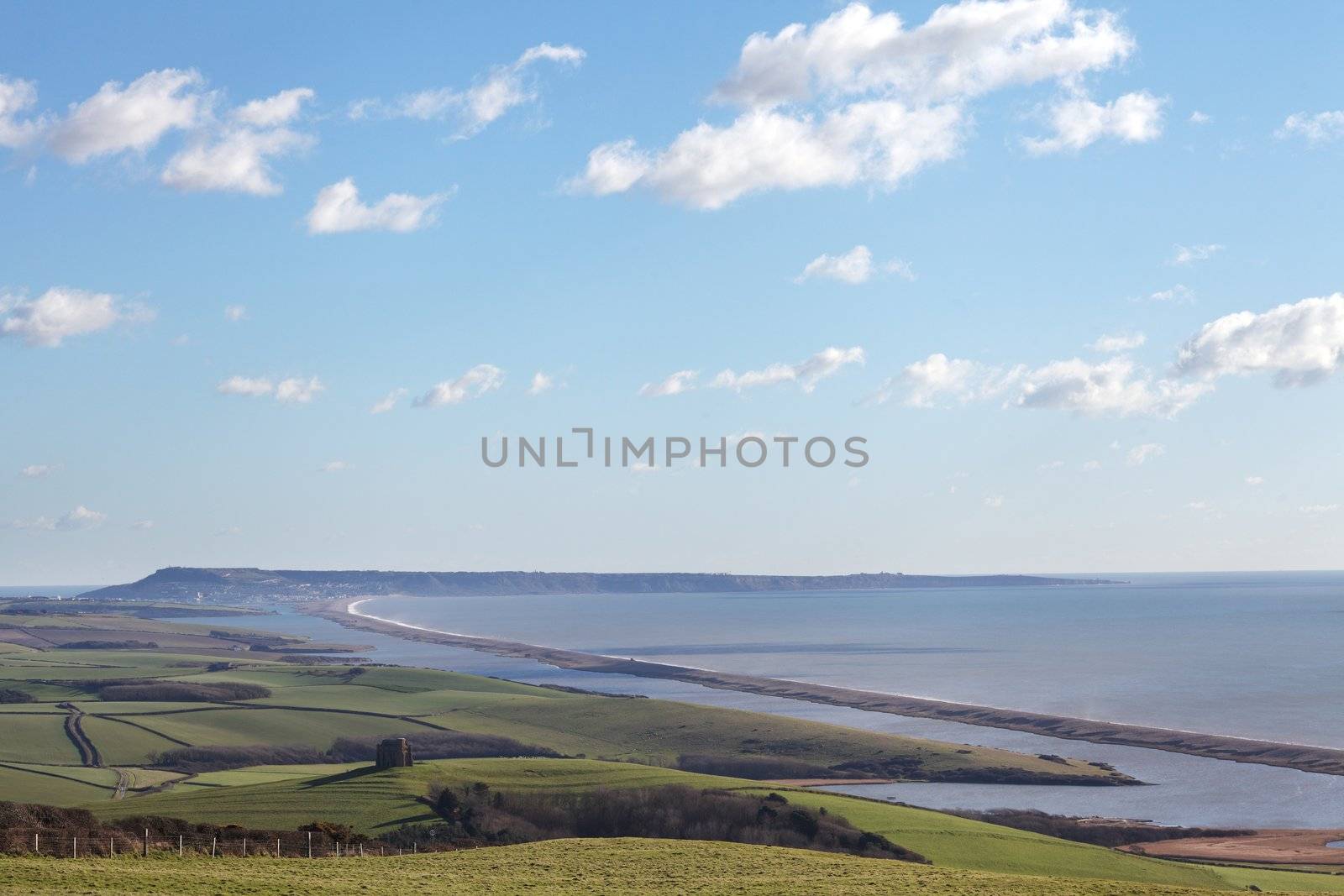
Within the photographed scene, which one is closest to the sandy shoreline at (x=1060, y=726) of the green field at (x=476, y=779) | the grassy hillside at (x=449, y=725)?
the green field at (x=476, y=779)

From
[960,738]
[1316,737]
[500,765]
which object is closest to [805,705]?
[960,738]

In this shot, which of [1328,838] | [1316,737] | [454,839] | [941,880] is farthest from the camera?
[1316,737]

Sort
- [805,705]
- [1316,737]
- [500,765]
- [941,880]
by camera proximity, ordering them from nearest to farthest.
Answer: [941,880], [500,765], [1316,737], [805,705]

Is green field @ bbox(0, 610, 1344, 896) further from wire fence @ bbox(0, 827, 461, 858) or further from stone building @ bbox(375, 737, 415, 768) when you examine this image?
wire fence @ bbox(0, 827, 461, 858)

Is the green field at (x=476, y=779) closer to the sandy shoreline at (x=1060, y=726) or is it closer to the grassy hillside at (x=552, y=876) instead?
the grassy hillside at (x=552, y=876)

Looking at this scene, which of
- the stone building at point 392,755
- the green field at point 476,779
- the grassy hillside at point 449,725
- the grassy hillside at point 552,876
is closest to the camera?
the grassy hillside at point 552,876

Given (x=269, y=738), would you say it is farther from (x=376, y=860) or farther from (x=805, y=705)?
(x=376, y=860)

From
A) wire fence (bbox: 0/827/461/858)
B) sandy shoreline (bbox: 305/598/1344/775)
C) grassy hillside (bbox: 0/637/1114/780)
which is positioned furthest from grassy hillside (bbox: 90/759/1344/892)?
sandy shoreline (bbox: 305/598/1344/775)

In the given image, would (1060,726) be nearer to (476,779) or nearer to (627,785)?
(627,785)
